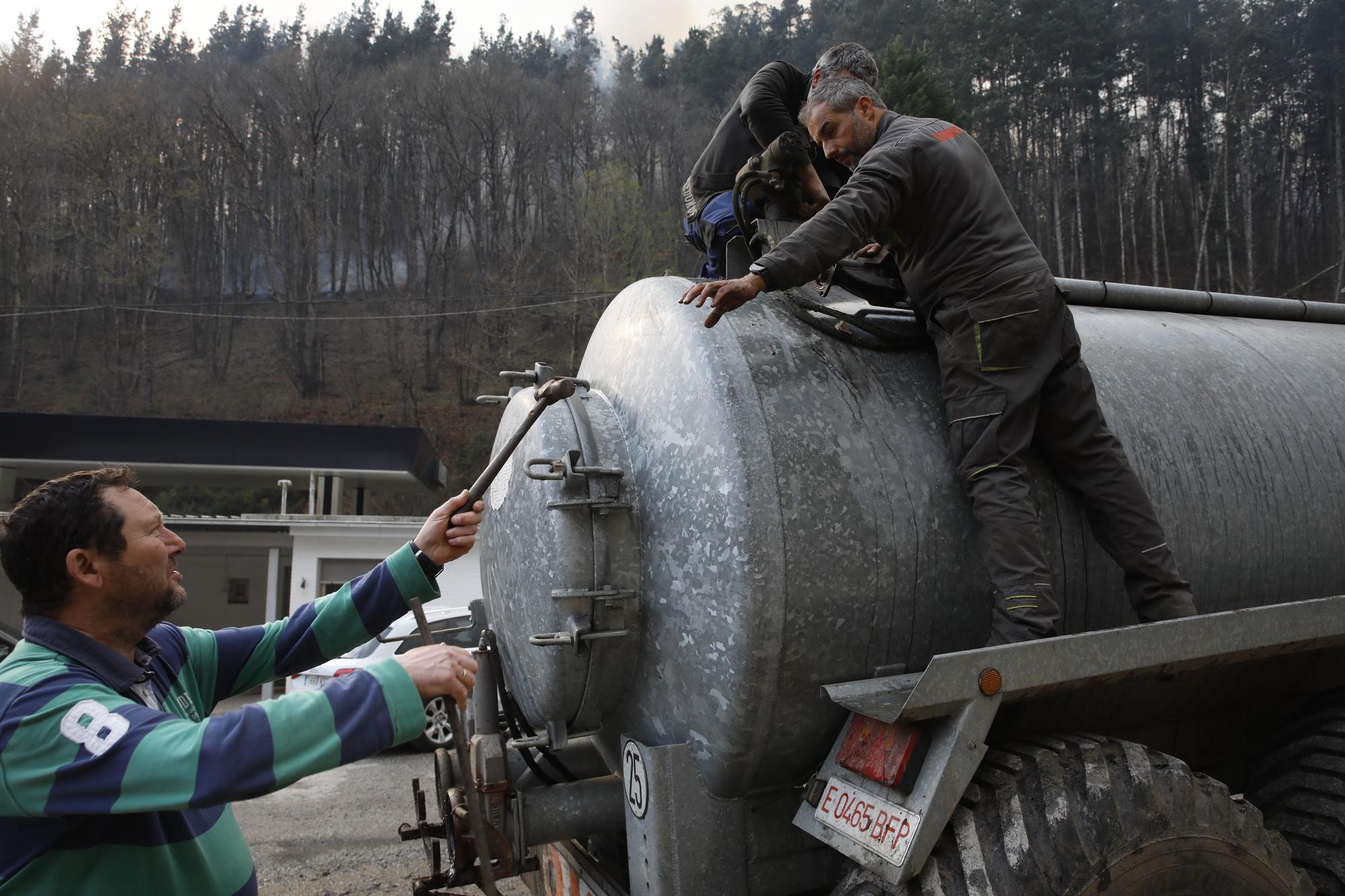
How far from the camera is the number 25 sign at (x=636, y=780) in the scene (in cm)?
254

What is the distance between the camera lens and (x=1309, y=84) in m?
40.2

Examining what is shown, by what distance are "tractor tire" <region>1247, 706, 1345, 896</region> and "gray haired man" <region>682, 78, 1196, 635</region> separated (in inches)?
32.2

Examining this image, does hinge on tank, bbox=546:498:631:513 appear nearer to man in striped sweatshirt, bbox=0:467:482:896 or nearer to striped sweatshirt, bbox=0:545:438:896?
man in striped sweatshirt, bbox=0:467:482:896

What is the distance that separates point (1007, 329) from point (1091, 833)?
1.30 m

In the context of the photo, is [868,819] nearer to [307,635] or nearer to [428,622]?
[428,622]

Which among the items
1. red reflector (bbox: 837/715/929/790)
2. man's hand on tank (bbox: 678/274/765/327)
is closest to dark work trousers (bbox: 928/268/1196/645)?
red reflector (bbox: 837/715/929/790)

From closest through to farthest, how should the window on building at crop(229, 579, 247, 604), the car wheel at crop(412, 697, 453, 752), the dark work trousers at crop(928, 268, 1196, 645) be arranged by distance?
the dark work trousers at crop(928, 268, 1196, 645) < the car wheel at crop(412, 697, 453, 752) < the window on building at crop(229, 579, 247, 604)

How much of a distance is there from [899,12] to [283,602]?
39.4 meters

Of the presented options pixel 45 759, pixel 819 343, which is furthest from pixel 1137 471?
pixel 45 759

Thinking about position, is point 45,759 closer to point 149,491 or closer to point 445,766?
point 445,766

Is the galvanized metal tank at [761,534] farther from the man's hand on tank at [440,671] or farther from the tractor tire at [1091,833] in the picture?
the man's hand on tank at [440,671]

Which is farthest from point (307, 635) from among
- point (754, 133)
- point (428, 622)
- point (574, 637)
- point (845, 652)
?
point (754, 133)

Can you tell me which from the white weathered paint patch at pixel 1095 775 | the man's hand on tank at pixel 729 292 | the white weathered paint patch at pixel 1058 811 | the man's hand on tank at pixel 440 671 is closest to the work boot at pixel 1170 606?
the white weathered paint patch at pixel 1095 775

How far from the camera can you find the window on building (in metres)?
23.5
